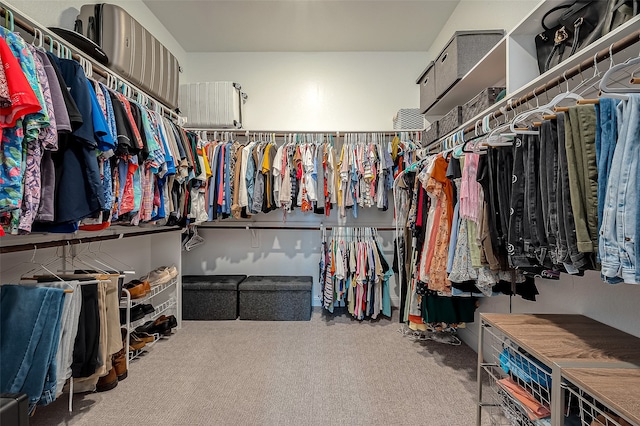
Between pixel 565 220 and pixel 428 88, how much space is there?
2.08 m

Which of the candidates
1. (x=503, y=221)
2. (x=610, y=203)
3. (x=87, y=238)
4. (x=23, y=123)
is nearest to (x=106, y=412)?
(x=87, y=238)

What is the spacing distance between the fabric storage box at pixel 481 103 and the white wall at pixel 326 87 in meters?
1.52

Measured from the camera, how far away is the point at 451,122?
7.34 ft

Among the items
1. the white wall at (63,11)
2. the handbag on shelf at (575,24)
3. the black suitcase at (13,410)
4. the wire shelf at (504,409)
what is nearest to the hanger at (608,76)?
the handbag on shelf at (575,24)

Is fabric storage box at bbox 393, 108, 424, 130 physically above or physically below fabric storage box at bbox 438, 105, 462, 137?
above

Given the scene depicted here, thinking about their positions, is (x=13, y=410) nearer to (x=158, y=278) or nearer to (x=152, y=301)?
(x=158, y=278)

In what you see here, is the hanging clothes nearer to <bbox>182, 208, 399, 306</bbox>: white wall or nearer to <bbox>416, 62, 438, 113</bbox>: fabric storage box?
<bbox>182, 208, 399, 306</bbox>: white wall

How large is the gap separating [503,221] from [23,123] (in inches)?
74.5

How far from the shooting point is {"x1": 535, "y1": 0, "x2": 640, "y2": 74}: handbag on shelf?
111cm

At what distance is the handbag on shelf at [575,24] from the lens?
1108 mm

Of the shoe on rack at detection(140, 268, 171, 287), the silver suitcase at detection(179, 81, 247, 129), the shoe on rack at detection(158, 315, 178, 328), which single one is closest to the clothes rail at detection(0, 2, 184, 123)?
the silver suitcase at detection(179, 81, 247, 129)

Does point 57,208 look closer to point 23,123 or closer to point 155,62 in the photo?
point 23,123

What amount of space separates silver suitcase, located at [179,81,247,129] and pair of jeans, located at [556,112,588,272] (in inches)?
115

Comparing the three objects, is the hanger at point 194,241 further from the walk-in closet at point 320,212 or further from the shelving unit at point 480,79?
the shelving unit at point 480,79
